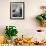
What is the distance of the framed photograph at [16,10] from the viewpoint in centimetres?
342

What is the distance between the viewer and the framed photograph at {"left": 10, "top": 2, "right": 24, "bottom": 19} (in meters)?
3.42

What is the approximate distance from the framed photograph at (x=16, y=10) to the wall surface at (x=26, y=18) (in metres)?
0.08

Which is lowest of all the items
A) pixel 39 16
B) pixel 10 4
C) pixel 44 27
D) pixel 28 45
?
pixel 28 45

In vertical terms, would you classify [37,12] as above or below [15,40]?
above

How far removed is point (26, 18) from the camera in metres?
3.44

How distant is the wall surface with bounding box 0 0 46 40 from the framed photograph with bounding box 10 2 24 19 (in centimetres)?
8

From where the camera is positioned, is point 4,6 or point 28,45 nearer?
point 28,45

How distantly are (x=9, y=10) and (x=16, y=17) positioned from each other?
19cm

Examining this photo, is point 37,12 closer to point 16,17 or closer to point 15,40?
point 16,17

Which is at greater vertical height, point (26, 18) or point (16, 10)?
point (16, 10)

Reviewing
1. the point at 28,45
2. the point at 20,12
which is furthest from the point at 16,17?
the point at 28,45

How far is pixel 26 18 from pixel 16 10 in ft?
0.80

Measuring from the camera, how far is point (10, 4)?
11.2 feet

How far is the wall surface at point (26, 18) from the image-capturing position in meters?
3.43
